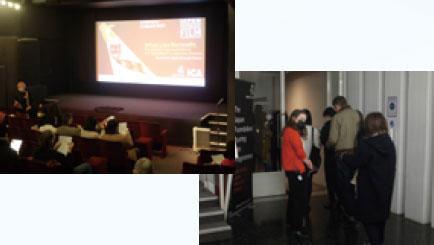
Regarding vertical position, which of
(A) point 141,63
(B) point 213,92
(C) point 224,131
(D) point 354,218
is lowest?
(D) point 354,218

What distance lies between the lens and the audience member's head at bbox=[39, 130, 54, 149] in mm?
3541

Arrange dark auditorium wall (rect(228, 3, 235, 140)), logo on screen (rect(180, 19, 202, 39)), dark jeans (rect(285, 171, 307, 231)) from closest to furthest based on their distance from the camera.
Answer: logo on screen (rect(180, 19, 202, 39)) < dark auditorium wall (rect(228, 3, 235, 140)) < dark jeans (rect(285, 171, 307, 231))

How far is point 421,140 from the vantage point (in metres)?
3.38

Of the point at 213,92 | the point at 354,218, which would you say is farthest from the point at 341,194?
the point at 213,92

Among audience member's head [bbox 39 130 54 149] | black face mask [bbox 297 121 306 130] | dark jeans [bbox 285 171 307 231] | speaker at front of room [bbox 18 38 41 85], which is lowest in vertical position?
dark jeans [bbox 285 171 307 231]

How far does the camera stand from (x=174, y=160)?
11.2 ft

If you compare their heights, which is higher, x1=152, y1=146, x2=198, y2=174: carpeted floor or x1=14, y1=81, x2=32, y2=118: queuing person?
x1=14, y1=81, x2=32, y2=118: queuing person

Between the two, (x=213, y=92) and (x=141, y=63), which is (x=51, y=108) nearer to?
(x=141, y=63)

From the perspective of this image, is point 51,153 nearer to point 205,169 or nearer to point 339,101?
point 205,169

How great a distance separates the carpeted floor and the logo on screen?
80 centimetres

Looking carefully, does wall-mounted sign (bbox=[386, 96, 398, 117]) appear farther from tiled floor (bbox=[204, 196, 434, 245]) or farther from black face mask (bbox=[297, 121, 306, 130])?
tiled floor (bbox=[204, 196, 434, 245])

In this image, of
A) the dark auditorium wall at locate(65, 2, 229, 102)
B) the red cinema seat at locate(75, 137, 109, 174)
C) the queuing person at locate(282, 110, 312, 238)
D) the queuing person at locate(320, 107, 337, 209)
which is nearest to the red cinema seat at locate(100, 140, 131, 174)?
the red cinema seat at locate(75, 137, 109, 174)

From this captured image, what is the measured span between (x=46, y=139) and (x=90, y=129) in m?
0.38

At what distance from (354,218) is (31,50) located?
8.85 feet
